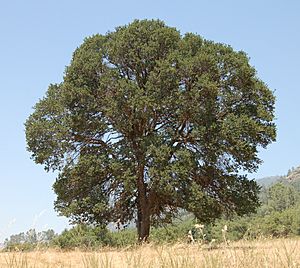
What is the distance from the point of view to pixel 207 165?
22.3m

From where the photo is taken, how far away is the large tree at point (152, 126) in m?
21.0

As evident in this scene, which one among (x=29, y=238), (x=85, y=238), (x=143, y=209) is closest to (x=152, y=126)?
(x=143, y=209)

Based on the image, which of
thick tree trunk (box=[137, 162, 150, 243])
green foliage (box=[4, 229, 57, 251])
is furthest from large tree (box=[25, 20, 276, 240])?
green foliage (box=[4, 229, 57, 251])

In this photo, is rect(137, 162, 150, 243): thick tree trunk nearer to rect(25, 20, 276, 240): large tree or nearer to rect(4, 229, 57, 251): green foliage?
rect(25, 20, 276, 240): large tree

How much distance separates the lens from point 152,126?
2331 centimetres

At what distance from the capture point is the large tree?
68.9ft

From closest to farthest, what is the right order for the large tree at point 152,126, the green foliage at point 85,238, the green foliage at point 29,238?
the green foliage at point 29,238
the green foliage at point 85,238
the large tree at point 152,126

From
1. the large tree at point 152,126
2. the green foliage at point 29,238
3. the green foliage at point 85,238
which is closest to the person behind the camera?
the green foliage at point 29,238

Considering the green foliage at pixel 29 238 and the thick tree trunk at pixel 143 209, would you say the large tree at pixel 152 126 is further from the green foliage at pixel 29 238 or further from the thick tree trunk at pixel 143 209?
the green foliage at pixel 29 238

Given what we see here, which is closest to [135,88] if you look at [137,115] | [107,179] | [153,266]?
[137,115]

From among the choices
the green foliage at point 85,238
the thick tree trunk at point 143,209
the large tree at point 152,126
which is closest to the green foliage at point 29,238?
the green foliage at point 85,238

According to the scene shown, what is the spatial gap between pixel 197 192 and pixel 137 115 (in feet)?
14.0

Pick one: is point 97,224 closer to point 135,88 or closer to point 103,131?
point 103,131

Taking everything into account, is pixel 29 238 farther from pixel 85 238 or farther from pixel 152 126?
pixel 152 126
